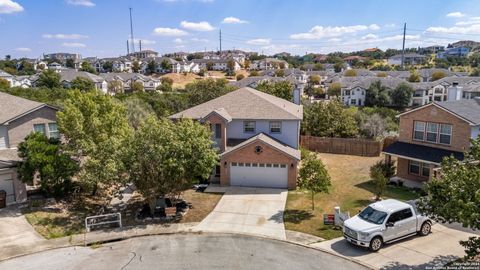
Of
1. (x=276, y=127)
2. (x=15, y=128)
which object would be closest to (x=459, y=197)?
(x=276, y=127)

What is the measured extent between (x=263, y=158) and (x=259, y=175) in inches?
55.7

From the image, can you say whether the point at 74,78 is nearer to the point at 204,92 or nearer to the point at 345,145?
the point at 204,92

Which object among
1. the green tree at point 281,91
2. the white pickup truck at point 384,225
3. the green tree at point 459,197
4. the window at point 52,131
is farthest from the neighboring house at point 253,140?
the green tree at point 281,91

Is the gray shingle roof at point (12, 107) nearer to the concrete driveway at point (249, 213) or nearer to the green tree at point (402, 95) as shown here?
the concrete driveway at point (249, 213)

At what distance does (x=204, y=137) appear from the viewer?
22.3 metres

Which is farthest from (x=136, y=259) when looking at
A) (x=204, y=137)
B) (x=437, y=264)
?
(x=437, y=264)

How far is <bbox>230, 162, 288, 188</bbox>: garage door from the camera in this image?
2725 centimetres

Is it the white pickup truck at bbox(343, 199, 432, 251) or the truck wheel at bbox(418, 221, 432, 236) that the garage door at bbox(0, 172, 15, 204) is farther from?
the truck wheel at bbox(418, 221, 432, 236)

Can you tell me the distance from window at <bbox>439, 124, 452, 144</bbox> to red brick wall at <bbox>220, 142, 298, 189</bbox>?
11.0 m

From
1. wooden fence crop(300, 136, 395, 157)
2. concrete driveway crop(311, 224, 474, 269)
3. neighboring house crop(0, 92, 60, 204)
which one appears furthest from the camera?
wooden fence crop(300, 136, 395, 157)

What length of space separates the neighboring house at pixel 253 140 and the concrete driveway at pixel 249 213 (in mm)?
1073

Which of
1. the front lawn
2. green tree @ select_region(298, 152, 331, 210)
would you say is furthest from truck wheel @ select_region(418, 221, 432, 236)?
green tree @ select_region(298, 152, 331, 210)

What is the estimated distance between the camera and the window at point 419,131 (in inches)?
1099

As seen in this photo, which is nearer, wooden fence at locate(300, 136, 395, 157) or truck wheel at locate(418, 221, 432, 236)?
truck wheel at locate(418, 221, 432, 236)
